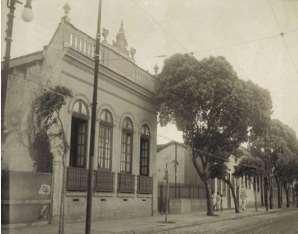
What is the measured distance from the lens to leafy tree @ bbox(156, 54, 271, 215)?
2562cm

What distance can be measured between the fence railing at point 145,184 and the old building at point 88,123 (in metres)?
0.06

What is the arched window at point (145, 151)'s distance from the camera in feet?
86.0

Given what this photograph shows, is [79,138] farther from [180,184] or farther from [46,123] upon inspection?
[180,184]

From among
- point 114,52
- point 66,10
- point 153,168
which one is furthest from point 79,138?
point 153,168

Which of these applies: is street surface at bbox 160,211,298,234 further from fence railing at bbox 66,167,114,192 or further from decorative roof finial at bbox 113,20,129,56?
decorative roof finial at bbox 113,20,129,56

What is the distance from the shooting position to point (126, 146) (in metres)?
24.1

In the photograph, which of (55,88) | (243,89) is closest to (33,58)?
(55,88)

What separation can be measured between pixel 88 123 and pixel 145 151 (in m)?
6.64

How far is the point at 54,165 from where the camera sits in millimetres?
17328

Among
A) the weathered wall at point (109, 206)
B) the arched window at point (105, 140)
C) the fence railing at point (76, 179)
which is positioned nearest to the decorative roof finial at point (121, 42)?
the arched window at point (105, 140)

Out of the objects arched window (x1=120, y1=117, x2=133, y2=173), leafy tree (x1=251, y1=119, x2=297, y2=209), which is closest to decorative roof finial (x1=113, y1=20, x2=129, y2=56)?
arched window (x1=120, y1=117, x2=133, y2=173)

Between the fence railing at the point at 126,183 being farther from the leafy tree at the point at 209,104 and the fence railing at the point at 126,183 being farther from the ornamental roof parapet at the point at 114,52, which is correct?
the ornamental roof parapet at the point at 114,52

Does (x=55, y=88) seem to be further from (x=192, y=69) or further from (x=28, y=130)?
(x=192, y=69)

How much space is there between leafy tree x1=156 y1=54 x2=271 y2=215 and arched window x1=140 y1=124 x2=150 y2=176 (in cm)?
150
